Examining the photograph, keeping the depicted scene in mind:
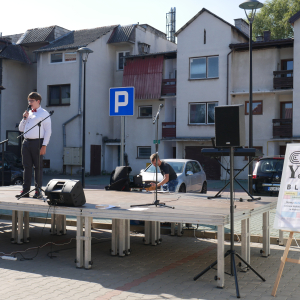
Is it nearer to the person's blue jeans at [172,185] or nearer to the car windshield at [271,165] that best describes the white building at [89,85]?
the person's blue jeans at [172,185]

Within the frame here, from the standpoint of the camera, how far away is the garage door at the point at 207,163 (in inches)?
1193

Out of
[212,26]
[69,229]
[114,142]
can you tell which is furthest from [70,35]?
[69,229]

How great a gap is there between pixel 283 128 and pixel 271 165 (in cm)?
1388

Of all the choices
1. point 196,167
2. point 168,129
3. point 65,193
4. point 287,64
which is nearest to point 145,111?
point 168,129

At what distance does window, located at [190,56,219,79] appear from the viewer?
2973 centimetres

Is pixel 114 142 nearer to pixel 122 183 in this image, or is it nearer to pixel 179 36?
pixel 179 36

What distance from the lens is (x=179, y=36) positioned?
30.9 metres

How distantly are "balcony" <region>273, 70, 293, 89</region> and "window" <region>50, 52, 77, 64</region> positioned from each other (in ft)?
47.3

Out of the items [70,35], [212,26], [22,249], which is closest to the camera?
[22,249]

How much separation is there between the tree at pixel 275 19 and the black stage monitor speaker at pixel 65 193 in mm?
39101

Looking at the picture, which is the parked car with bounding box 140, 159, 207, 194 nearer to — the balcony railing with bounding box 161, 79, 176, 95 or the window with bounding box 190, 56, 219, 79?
the window with bounding box 190, 56, 219, 79

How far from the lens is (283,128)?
27828 millimetres

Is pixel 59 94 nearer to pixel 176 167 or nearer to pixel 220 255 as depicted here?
pixel 176 167

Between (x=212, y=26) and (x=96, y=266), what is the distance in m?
25.3
